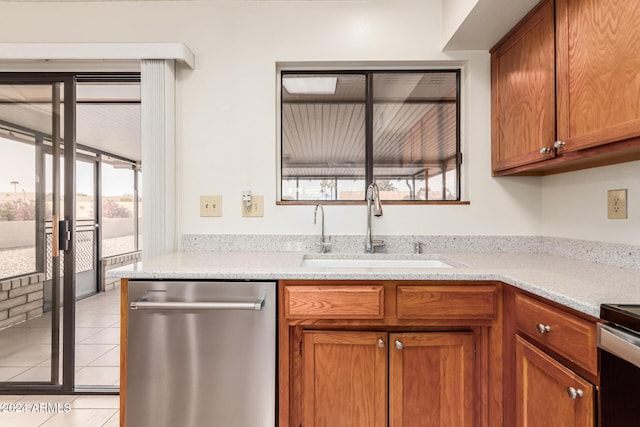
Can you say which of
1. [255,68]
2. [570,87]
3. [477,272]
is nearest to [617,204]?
[570,87]

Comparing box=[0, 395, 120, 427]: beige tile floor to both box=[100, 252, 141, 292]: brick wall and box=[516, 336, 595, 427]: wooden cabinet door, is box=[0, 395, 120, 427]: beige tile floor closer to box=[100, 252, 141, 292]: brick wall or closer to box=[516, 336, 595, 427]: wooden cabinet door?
box=[516, 336, 595, 427]: wooden cabinet door

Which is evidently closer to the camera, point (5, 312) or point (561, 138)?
point (561, 138)

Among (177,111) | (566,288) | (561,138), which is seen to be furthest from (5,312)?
(561,138)

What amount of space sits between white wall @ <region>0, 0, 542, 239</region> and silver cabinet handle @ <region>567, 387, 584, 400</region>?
110 cm

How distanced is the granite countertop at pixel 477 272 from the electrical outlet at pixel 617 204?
0.23m

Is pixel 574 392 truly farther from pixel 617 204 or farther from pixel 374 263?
pixel 374 263

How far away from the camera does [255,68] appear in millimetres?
1982

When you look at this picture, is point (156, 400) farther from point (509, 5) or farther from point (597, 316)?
point (509, 5)

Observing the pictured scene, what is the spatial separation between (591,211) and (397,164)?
39.6 inches

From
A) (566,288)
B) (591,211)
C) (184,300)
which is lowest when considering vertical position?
(184,300)

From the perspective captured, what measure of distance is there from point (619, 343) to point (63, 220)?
8.67 feet

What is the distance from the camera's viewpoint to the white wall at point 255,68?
1974mm

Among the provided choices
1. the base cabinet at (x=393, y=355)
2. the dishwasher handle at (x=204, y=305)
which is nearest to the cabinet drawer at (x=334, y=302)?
the base cabinet at (x=393, y=355)

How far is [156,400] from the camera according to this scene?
1.36 m
